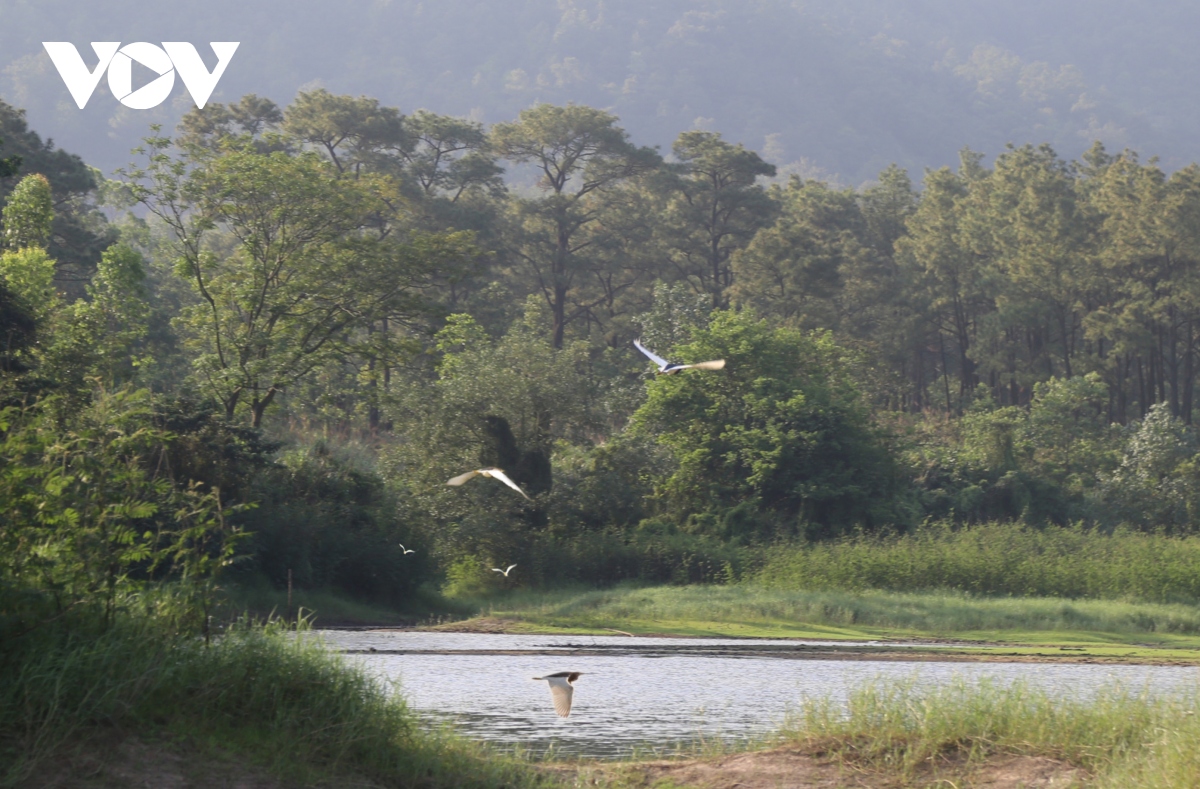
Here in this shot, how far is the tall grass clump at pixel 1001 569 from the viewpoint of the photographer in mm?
43031

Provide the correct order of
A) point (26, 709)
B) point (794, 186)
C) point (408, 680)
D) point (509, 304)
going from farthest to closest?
point (794, 186), point (509, 304), point (408, 680), point (26, 709)

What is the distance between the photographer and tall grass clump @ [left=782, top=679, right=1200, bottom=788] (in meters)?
14.2

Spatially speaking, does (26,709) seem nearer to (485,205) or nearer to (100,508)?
(100,508)

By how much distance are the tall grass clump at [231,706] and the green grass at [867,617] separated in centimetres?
2296

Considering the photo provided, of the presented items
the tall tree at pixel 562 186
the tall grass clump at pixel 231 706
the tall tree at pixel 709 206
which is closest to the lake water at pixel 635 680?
the tall grass clump at pixel 231 706

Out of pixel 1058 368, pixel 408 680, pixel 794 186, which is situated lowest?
pixel 408 680

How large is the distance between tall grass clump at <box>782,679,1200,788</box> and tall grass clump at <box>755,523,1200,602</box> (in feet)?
93.2

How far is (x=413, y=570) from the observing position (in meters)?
43.2

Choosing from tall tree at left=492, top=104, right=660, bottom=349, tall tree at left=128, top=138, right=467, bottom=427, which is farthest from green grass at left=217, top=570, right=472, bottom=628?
tall tree at left=492, top=104, right=660, bottom=349

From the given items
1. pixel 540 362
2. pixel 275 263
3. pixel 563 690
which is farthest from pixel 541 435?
pixel 563 690

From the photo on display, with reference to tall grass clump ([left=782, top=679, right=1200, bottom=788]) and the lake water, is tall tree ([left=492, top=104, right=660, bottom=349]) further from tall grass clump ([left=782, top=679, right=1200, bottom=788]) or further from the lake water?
tall grass clump ([left=782, top=679, right=1200, bottom=788])

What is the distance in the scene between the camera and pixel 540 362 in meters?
53.1

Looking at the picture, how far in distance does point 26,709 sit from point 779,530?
1624 inches

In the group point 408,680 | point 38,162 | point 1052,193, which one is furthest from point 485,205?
point 408,680
